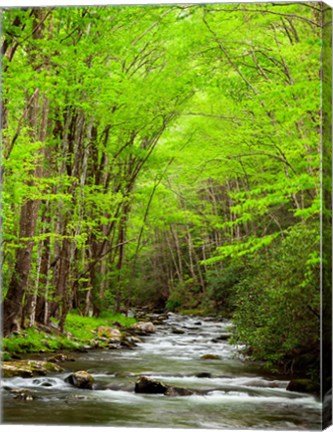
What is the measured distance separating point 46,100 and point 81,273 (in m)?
1.79

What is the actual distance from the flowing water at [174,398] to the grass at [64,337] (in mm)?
222

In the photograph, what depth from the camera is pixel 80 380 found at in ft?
20.9

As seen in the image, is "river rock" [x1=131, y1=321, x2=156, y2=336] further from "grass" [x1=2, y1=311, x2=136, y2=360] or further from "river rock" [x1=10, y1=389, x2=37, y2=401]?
"river rock" [x1=10, y1=389, x2=37, y2=401]

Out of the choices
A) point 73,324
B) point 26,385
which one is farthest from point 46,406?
point 73,324

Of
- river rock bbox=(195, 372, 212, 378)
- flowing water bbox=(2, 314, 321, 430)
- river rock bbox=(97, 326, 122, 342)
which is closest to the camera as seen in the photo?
flowing water bbox=(2, 314, 321, 430)

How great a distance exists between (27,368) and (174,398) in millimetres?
1475

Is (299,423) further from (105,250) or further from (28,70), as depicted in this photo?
(28,70)

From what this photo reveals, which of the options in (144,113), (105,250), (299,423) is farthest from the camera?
(144,113)

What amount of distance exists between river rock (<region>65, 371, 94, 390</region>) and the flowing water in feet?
0.17

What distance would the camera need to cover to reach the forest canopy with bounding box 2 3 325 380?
6.04 metres

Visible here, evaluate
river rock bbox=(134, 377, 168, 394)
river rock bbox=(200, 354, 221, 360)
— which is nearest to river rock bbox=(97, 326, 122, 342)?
river rock bbox=(134, 377, 168, 394)

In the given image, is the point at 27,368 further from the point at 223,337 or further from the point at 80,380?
the point at 223,337

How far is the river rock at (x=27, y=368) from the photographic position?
642 cm

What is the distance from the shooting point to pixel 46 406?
6141mm
